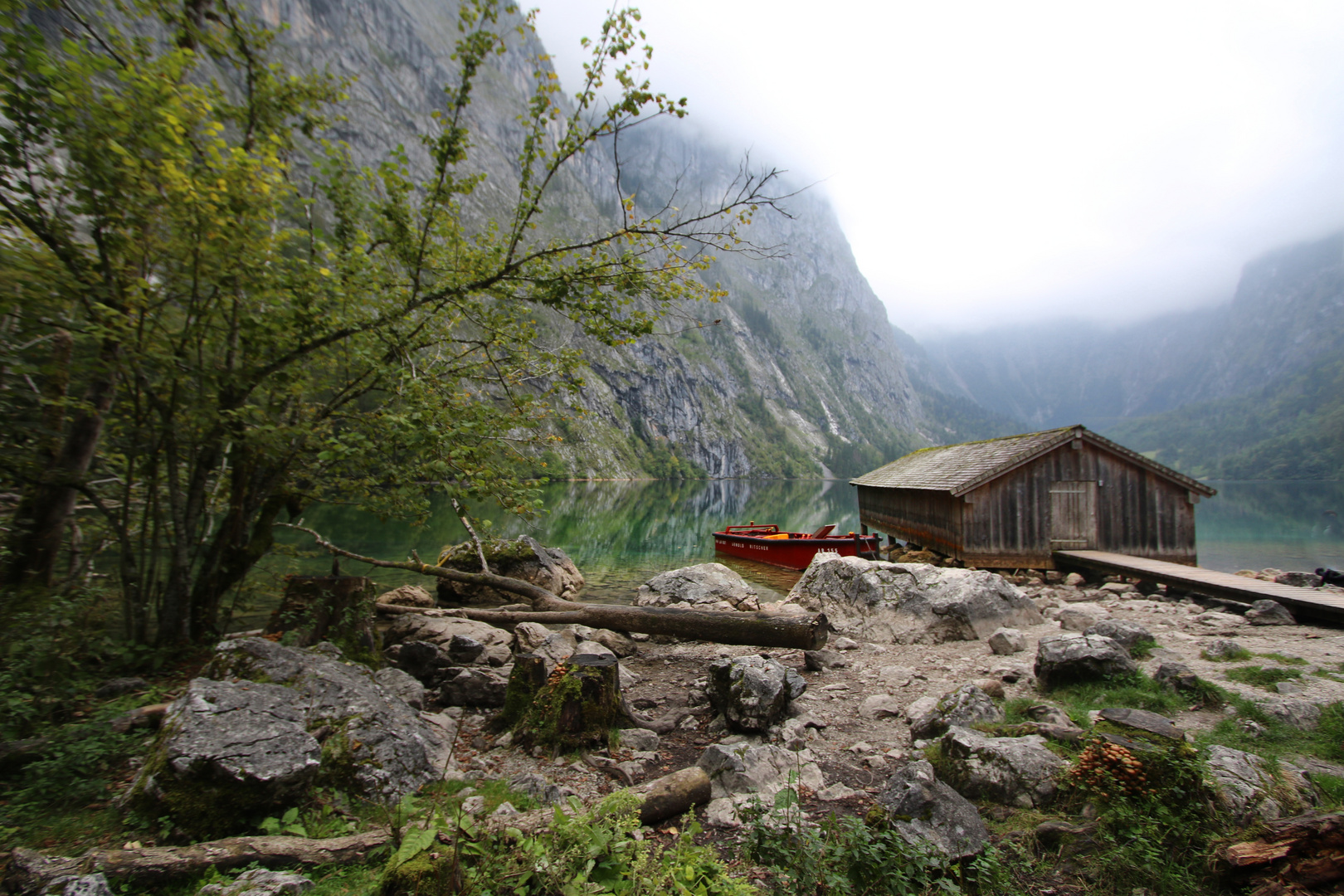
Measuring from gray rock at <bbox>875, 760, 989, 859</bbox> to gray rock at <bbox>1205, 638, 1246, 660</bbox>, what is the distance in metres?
6.66

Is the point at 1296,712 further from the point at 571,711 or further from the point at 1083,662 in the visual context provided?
the point at 571,711

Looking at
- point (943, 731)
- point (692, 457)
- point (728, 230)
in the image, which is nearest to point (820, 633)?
point (943, 731)

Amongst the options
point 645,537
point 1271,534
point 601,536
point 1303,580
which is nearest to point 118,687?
point 1303,580

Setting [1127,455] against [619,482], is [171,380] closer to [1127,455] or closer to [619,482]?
[1127,455]

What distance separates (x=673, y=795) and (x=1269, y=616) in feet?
41.7

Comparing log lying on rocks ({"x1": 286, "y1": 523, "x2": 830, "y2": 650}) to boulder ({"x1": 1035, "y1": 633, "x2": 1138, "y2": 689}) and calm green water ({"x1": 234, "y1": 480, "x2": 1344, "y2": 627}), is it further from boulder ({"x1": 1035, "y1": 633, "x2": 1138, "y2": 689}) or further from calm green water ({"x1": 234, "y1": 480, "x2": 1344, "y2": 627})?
boulder ({"x1": 1035, "y1": 633, "x2": 1138, "y2": 689})

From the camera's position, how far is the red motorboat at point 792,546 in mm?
22156

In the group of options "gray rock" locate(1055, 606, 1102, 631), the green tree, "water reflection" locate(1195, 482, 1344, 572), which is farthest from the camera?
"water reflection" locate(1195, 482, 1344, 572)

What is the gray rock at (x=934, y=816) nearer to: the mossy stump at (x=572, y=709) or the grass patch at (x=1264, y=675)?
the mossy stump at (x=572, y=709)

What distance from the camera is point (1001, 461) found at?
1759 centimetres

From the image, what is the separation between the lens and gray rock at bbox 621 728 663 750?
6117 millimetres

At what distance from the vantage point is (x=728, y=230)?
6.12 metres

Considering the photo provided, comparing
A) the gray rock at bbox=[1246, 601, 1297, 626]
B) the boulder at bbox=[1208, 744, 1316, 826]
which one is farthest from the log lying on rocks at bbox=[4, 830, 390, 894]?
the gray rock at bbox=[1246, 601, 1297, 626]

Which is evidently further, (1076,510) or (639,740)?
(1076,510)
